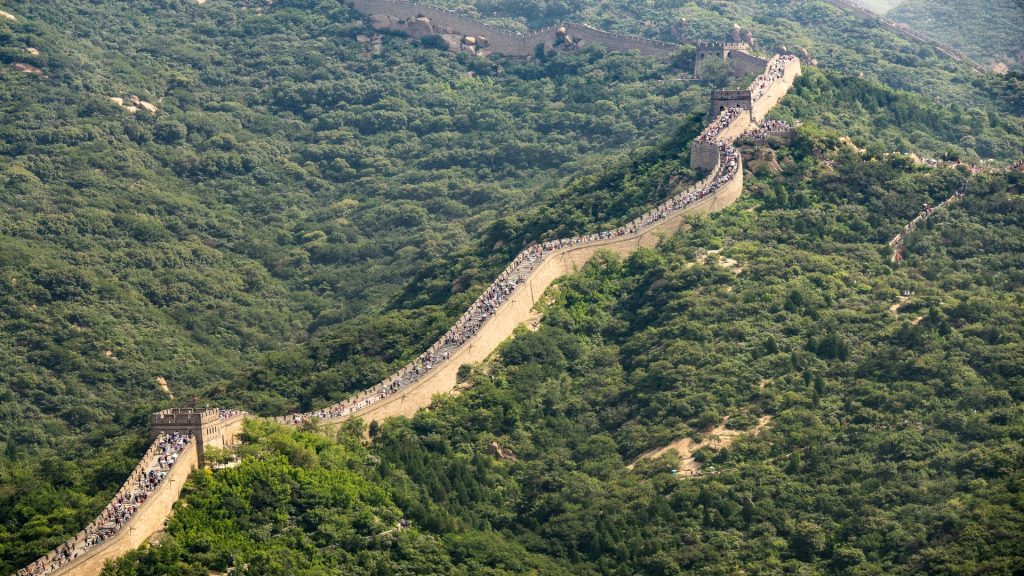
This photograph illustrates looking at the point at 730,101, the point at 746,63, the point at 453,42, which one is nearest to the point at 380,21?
the point at 453,42

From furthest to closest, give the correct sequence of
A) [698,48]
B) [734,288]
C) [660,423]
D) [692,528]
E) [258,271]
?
[698,48], [258,271], [734,288], [660,423], [692,528]

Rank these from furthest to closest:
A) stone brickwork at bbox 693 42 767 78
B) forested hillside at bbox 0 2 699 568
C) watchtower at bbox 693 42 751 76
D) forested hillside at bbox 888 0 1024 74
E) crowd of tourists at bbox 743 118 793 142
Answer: forested hillside at bbox 888 0 1024 74, watchtower at bbox 693 42 751 76, stone brickwork at bbox 693 42 767 78, crowd of tourists at bbox 743 118 793 142, forested hillside at bbox 0 2 699 568

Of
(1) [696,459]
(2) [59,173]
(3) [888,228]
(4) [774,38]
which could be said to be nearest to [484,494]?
(1) [696,459]

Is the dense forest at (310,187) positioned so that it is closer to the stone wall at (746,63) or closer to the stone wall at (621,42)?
the stone wall at (621,42)

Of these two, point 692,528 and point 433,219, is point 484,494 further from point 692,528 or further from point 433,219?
point 433,219

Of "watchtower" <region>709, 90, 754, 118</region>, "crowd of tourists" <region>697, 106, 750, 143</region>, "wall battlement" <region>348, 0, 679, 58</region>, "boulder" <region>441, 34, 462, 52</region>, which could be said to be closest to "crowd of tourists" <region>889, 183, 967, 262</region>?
"crowd of tourists" <region>697, 106, 750, 143</region>

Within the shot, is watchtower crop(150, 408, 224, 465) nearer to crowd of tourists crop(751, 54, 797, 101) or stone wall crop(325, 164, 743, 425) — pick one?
stone wall crop(325, 164, 743, 425)

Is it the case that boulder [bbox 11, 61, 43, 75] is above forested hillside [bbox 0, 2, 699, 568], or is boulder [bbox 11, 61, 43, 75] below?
above

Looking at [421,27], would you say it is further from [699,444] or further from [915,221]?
[699,444]
